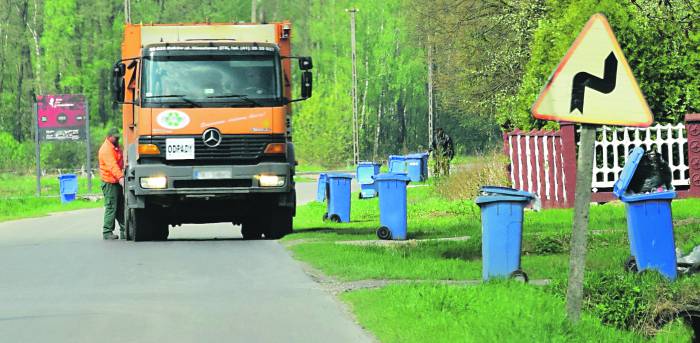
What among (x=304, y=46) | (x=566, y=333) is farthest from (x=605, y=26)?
(x=304, y=46)

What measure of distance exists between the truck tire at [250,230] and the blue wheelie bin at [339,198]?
356 centimetres

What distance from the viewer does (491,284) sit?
47.0 feet

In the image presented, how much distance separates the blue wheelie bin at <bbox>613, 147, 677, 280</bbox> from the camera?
15062mm

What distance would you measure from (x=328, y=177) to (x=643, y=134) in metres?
6.27

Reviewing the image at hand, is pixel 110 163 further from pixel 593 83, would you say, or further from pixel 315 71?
pixel 315 71

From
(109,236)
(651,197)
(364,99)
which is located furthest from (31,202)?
(364,99)

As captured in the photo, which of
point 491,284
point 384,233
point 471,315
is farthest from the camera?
point 384,233

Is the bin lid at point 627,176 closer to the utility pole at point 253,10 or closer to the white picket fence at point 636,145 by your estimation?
the white picket fence at point 636,145

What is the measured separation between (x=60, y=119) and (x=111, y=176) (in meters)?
33.5

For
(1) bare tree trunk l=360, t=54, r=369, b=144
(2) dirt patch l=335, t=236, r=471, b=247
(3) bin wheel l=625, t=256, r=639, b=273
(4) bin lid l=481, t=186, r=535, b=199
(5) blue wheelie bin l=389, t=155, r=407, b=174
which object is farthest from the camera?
(1) bare tree trunk l=360, t=54, r=369, b=144

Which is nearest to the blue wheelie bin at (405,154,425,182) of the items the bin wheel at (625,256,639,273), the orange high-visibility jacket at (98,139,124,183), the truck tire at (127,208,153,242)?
the orange high-visibility jacket at (98,139,124,183)

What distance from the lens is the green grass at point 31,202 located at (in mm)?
45894

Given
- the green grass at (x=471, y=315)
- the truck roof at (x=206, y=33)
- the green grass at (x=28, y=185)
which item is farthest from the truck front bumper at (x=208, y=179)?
the green grass at (x=28, y=185)

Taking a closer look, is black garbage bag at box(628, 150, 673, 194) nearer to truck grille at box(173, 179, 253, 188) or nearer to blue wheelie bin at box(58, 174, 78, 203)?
truck grille at box(173, 179, 253, 188)
